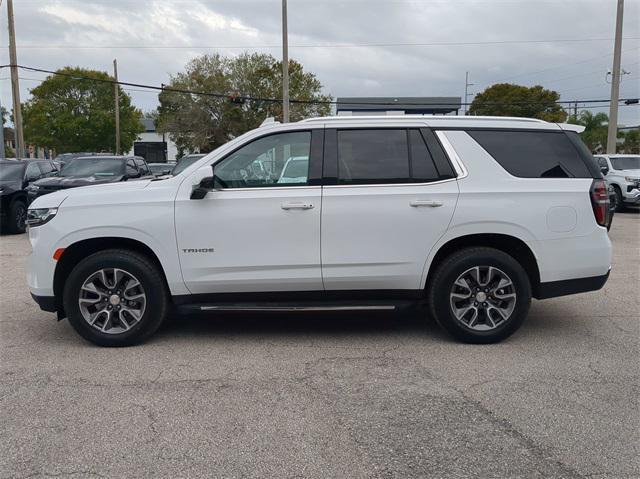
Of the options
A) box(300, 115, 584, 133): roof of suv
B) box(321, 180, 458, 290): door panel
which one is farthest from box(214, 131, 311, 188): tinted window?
box(321, 180, 458, 290): door panel

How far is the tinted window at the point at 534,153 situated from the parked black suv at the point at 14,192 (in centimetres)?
1130

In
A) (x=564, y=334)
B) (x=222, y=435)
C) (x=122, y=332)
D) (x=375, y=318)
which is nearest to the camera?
(x=222, y=435)

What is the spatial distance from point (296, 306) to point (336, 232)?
0.75m

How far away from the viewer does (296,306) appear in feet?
16.6

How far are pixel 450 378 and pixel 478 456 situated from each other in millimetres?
1136

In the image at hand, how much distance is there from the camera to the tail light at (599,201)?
5070 mm

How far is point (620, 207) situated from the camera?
716 inches

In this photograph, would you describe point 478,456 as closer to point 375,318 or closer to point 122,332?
point 375,318

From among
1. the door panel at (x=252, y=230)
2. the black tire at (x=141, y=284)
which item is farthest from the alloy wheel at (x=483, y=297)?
the black tire at (x=141, y=284)

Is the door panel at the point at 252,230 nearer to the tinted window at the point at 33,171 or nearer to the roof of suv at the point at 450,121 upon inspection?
the roof of suv at the point at 450,121

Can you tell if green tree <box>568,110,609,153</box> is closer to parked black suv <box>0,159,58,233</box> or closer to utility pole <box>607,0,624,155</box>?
utility pole <box>607,0,624,155</box>

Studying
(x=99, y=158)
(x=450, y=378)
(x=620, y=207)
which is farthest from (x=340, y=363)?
(x=620, y=207)

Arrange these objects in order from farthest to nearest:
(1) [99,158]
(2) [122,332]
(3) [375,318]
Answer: (1) [99,158] → (3) [375,318] → (2) [122,332]

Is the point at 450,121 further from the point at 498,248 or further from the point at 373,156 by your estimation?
the point at 498,248
